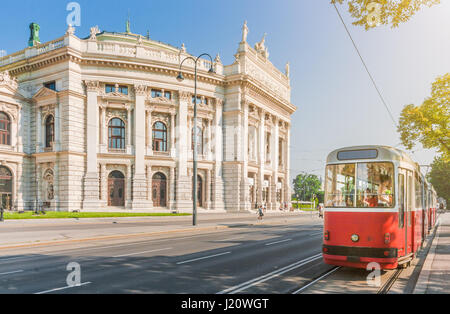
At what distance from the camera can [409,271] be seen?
10.4 metres

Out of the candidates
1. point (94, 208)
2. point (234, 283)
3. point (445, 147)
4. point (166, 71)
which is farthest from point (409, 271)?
point (166, 71)

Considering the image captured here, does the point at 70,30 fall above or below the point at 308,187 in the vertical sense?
above

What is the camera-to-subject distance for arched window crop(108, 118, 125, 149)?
41906mm

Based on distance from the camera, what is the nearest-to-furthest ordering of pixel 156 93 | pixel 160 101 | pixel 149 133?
pixel 149 133 < pixel 160 101 < pixel 156 93

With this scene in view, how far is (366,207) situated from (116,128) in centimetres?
3658

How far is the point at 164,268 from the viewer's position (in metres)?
10.2

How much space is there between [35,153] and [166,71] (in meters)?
16.5

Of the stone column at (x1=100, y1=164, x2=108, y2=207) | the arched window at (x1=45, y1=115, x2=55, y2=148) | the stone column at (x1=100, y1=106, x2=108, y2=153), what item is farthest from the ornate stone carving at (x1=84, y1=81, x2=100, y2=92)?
the stone column at (x1=100, y1=164, x2=108, y2=207)

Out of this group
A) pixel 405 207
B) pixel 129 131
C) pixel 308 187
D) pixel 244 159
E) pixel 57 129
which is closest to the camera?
pixel 405 207

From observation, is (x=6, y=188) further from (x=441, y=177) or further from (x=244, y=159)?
(x=441, y=177)

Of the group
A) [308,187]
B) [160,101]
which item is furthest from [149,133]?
[308,187]

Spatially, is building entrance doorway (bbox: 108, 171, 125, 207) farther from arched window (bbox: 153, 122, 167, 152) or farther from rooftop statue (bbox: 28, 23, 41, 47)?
rooftop statue (bbox: 28, 23, 41, 47)
